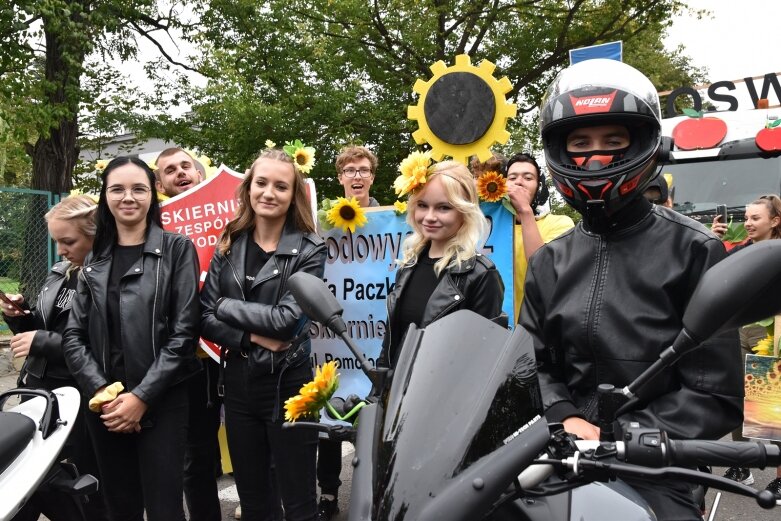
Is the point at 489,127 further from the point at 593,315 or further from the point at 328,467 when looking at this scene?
the point at 328,467

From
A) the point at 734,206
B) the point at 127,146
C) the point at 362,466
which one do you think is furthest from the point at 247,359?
the point at 127,146

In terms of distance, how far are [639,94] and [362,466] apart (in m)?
1.31

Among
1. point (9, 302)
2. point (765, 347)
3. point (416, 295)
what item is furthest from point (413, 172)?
point (765, 347)

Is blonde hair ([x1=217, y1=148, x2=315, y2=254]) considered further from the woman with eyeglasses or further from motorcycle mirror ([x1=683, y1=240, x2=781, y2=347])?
motorcycle mirror ([x1=683, y1=240, x2=781, y2=347])

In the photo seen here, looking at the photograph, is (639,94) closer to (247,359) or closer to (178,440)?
(247,359)

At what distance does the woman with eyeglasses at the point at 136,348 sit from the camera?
3236mm

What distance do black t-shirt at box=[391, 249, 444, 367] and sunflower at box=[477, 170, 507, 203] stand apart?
0.93 m

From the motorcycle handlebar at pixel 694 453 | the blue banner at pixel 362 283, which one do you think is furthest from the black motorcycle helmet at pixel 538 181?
the motorcycle handlebar at pixel 694 453

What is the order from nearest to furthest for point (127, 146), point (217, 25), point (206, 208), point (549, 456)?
point (549, 456) < point (206, 208) < point (217, 25) < point (127, 146)

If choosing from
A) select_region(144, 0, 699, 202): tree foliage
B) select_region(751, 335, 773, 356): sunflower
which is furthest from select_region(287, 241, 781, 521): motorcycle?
select_region(144, 0, 699, 202): tree foliage

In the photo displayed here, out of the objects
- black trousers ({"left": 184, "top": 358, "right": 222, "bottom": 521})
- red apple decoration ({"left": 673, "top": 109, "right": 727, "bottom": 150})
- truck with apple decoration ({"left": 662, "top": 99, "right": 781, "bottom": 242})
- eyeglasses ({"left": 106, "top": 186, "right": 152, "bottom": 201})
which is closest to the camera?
eyeglasses ({"left": 106, "top": 186, "right": 152, "bottom": 201})

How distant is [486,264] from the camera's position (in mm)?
3500

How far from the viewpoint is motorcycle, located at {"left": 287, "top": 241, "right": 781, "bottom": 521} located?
4.26ft

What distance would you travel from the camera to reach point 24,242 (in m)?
9.05
